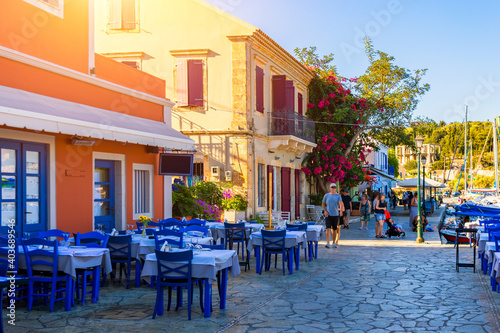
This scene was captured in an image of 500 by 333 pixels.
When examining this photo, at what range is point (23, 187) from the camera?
35.0ft

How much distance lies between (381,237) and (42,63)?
12.9 metres

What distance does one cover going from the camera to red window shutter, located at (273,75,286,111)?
75.8 feet

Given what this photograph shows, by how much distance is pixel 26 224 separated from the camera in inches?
423

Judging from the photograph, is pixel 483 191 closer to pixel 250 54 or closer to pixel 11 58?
pixel 250 54

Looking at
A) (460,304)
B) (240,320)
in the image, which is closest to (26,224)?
(240,320)

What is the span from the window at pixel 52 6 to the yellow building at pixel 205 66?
840 cm

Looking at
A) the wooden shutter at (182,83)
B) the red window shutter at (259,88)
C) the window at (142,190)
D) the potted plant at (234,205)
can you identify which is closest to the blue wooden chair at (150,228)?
the window at (142,190)

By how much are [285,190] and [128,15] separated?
9.53 m

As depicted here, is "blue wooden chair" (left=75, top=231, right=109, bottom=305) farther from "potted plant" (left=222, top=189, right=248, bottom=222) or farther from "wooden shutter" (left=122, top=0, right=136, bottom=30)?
"wooden shutter" (left=122, top=0, right=136, bottom=30)

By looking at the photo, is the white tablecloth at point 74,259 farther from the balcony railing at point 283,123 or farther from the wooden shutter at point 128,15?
the balcony railing at point 283,123

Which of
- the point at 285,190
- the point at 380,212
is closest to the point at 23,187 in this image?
the point at 380,212

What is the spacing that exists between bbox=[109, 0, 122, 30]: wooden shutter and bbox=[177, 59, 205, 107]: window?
2.78 meters

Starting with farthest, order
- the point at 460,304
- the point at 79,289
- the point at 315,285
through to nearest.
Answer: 1. the point at 315,285
2. the point at 79,289
3. the point at 460,304

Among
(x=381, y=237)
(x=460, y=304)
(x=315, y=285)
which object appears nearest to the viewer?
(x=460, y=304)
